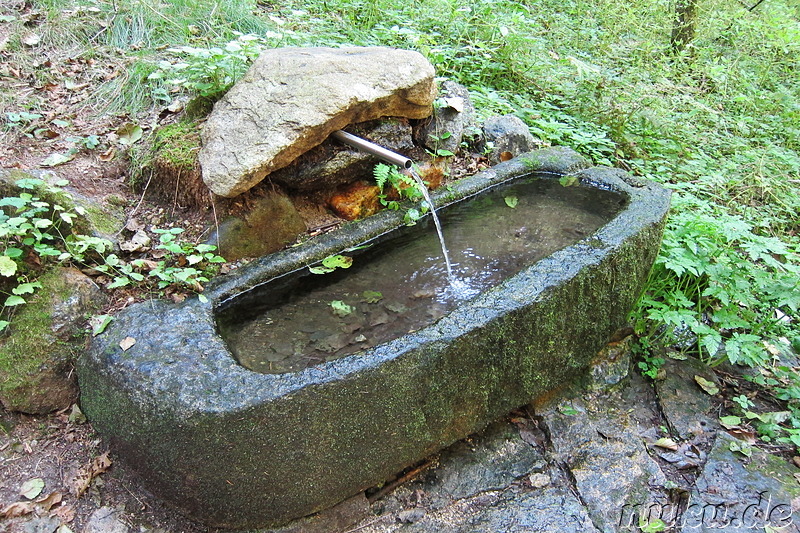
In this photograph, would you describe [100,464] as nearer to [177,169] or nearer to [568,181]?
[177,169]

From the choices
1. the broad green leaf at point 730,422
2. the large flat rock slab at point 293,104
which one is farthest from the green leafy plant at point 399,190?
the broad green leaf at point 730,422

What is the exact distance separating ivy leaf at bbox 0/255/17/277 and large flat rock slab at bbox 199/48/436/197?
912 millimetres

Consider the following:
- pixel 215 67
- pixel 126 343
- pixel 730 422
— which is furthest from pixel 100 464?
pixel 730 422

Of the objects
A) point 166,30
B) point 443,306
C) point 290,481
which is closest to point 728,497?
point 443,306

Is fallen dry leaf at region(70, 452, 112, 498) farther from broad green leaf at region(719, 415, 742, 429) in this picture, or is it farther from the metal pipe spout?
broad green leaf at region(719, 415, 742, 429)

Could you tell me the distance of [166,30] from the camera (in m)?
4.29

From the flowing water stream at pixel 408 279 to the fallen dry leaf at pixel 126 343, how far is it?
1.22 feet

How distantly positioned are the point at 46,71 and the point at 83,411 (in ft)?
9.21

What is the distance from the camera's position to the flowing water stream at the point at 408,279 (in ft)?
7.74

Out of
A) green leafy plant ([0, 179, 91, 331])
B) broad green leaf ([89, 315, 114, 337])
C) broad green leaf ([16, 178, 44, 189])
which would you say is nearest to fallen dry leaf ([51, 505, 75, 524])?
broad green leaf ([89, 315, 114, 337])

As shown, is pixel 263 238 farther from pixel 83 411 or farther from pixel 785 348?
pixel 785 348

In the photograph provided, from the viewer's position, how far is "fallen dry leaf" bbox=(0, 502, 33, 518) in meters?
1.98

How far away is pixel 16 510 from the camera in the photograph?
1.99 metres

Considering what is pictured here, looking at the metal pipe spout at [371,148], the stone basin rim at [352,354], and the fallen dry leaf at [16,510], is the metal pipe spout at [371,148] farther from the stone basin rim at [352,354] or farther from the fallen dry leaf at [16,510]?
the fallen dry leaf at [16,510]
